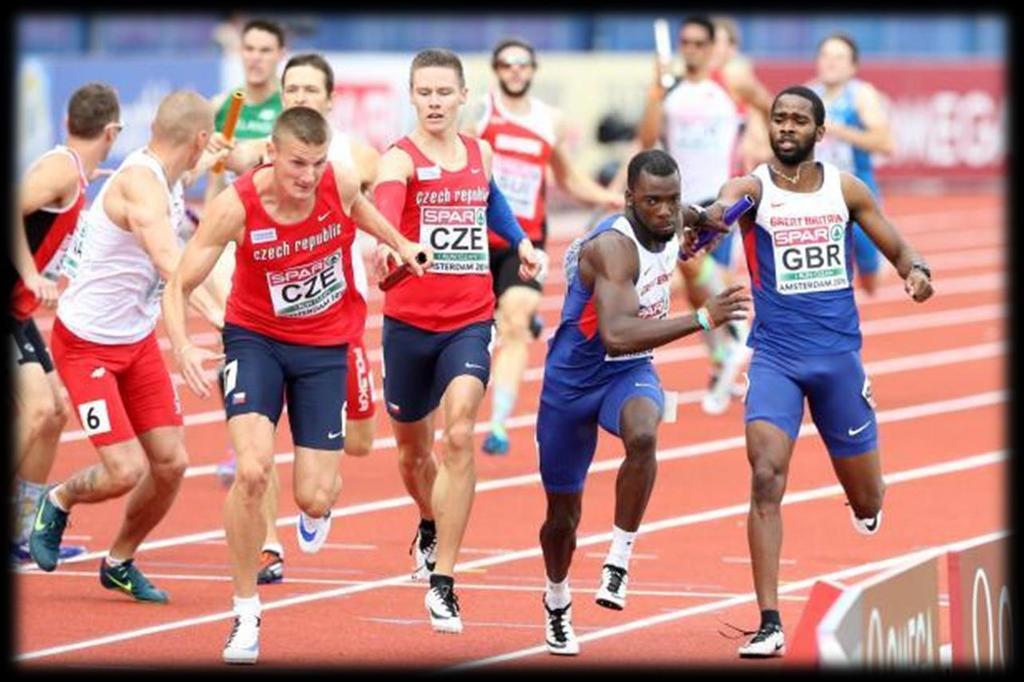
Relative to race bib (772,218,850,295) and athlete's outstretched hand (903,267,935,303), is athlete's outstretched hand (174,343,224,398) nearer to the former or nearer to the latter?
race bib (772,218,850,295)

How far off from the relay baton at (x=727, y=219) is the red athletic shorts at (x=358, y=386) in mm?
1612

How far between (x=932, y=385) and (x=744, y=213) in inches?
370

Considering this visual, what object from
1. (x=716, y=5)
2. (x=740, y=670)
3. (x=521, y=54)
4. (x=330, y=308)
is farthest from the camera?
(x=716, y=5)

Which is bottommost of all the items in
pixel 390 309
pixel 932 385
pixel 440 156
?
pixel 932 385

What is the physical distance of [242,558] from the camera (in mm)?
9367

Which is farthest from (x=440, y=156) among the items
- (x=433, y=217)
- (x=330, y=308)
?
(x=330, y=308)

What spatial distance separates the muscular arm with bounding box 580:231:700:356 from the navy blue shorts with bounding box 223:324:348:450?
113cm

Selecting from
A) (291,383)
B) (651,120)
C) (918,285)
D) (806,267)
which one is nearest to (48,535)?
(291,383)

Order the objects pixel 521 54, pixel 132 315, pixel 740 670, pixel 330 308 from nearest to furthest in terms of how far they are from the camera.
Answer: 1. pixel 740 670
2. pixel 330 308
3. pixel 132 315
4. pixel 521 54

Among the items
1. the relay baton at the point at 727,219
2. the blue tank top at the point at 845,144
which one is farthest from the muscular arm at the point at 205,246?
the blue tank top at the point at 845,144

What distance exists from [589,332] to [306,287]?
1.14 m

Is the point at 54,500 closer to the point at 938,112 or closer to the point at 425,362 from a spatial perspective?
the point at 425,362

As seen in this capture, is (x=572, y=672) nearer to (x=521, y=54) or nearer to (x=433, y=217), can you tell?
(x=433, y=217)

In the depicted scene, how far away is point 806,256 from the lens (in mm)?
9852
